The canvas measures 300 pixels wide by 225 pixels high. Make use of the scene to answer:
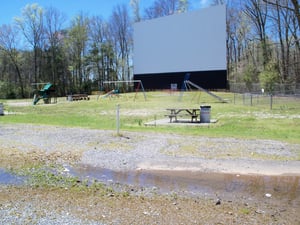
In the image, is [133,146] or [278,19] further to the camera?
[278,19]

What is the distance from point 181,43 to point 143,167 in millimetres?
42053

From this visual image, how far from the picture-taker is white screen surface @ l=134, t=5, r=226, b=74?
4400 cm

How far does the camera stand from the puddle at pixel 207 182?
4.93 metres

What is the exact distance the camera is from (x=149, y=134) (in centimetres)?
1119

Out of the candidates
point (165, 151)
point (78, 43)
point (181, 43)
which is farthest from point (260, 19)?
point (165, 151)

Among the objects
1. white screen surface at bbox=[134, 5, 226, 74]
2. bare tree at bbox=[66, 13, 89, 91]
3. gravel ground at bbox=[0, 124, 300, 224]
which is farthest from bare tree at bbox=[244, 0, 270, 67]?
gravel ground at bbox=[0, 124, 300, 224]

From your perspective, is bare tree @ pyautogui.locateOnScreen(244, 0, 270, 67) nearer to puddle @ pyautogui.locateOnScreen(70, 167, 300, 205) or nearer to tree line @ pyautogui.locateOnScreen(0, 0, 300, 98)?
tree line @ pyautogui.locateOnScreen(0, 0, 300, 98)

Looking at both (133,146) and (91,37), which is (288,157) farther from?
(91,37)

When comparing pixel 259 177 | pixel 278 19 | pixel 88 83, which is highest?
pixel 278 19

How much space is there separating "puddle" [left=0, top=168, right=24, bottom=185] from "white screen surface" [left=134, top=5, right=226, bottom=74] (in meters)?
40.1

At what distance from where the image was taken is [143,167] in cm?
675

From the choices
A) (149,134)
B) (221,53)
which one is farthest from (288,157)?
(221,53)

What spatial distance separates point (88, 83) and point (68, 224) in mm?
59193

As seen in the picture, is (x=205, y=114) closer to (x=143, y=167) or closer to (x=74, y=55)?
(x=143, y=167)
